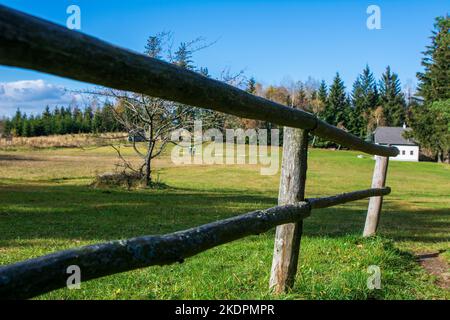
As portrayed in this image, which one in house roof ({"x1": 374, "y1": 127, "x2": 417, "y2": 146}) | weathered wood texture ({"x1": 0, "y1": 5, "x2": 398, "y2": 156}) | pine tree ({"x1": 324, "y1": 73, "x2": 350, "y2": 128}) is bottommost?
weathered wood texture ({"x1": 0, "y1": 5, "x2": 398, "y2": 156})

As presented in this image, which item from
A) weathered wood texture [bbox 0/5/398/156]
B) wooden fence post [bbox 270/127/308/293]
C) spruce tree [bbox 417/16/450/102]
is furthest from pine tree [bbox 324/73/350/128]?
weathered wood texture [bbox 0/5/398/156]

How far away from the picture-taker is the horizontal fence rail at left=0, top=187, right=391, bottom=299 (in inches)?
63.3

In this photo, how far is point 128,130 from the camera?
20.3 meters

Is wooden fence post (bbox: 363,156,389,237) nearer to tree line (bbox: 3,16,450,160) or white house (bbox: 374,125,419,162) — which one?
tree line (bbox: 3,16,450,160)

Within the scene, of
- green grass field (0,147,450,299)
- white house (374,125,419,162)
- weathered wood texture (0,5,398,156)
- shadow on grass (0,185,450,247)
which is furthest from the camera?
white house (374,125,419,162)

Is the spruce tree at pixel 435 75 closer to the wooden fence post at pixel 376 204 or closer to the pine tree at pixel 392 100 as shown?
the pine tree at pixel 392 100

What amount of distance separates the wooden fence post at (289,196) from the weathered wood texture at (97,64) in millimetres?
973

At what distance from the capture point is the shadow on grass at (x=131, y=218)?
7945 millimetres

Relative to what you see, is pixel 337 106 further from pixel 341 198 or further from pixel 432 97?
pixel 341 198

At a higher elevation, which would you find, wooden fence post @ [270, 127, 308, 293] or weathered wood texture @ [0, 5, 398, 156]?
weathered wood texture @ [0, 5, 398, 156]

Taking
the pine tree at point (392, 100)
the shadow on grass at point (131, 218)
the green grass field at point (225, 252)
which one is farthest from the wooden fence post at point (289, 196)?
A: the pine tree at point (392, 100)
